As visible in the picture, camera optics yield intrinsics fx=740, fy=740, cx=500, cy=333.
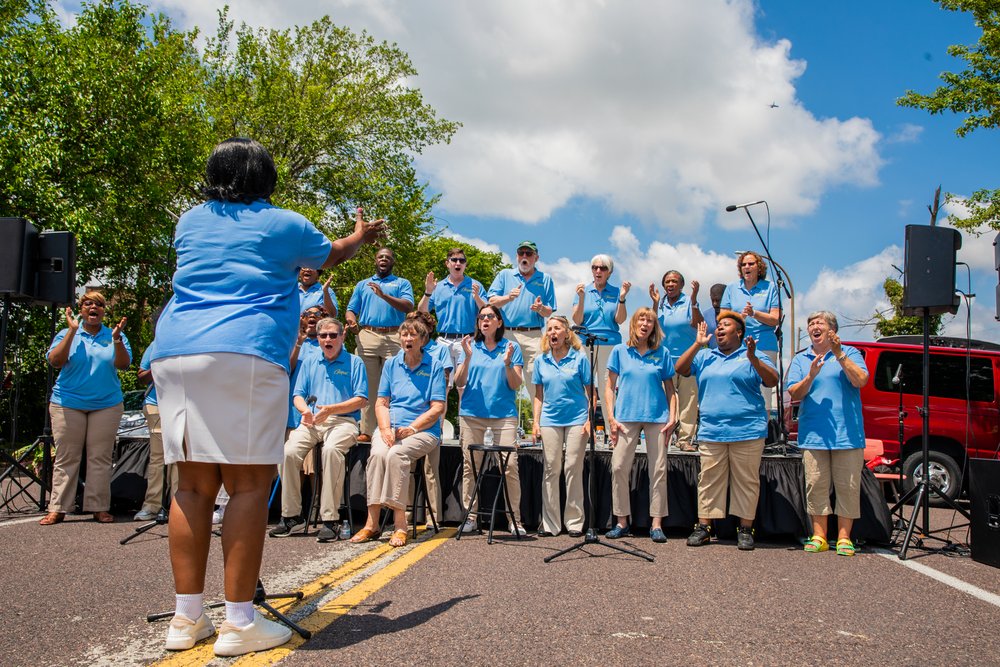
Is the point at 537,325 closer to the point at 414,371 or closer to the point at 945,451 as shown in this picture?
the point at 414,371

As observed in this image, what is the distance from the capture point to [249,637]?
9.33 feet

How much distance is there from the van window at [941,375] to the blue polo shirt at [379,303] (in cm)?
643

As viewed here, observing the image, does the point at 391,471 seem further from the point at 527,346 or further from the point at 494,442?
the point at 527,346

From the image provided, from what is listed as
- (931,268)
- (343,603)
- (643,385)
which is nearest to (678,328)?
(643,385)

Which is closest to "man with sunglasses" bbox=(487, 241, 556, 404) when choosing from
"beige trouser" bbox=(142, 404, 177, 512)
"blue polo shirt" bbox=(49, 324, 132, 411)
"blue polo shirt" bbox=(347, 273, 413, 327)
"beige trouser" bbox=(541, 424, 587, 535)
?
"blue polo shirt" bbox=(347, 273, 413, 327)

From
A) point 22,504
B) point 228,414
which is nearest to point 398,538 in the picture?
point 228,414

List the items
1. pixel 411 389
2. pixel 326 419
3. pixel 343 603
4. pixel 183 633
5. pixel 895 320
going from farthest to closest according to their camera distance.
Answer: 1. pixel 895 320
2. pixel 326 419
3. pixel 411 389
4. pixel 343 603
5. pixel 183 633

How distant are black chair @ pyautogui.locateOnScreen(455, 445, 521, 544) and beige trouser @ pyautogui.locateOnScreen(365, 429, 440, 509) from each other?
0.53 m

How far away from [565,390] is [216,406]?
13.7 feet

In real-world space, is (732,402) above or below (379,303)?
below

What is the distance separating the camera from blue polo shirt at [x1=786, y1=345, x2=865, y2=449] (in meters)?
6.03

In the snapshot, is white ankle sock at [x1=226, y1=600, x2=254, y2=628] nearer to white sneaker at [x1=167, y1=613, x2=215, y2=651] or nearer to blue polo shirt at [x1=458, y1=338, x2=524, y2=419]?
white sneaker at [x1=167, y1=613, x2=215, y2=651]

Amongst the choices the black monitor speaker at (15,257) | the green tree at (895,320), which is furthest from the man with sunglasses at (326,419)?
the green tree at (895,320)

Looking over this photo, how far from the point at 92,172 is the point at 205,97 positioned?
304 inches
